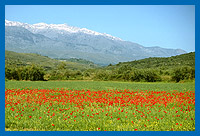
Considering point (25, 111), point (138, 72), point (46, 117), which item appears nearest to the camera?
point (46, 117)

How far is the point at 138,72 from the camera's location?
4253 cm

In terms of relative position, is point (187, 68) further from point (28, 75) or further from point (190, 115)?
point (190, 115)

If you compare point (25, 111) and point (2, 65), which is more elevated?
point (2, 65)

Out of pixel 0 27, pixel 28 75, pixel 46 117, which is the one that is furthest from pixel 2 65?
pixel 28 75

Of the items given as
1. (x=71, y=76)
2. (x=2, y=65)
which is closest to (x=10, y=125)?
(x=2, y=65)

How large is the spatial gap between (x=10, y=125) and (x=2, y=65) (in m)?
2.78

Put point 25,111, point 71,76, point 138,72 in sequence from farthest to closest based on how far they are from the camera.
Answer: point 71,76 < point 138,72 < point 25,111

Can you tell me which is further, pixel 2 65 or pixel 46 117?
pixel 46 117

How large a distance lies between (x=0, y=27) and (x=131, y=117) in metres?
5.41

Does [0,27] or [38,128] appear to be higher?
[0,27]

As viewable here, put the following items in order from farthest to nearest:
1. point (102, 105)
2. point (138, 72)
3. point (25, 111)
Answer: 1. point (138, 72)
2. point (102, 105)
3. point (25, 111)

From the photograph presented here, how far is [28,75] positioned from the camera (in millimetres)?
45000

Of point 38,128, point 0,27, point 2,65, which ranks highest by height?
point 0,27

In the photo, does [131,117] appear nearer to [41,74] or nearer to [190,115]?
[190,115]
